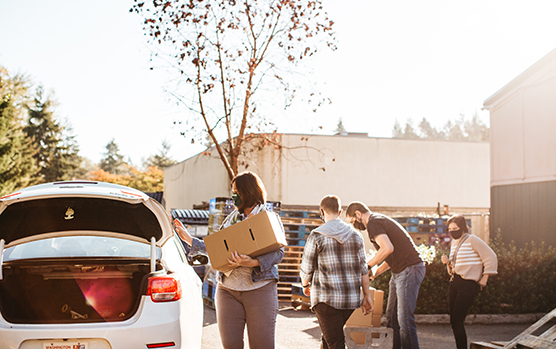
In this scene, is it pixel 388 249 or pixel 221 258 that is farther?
pixel 388 249

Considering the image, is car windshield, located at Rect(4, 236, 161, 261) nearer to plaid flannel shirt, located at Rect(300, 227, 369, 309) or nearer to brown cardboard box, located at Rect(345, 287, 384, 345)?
plaid flannel shirt, located at Rect(300, 227, 369, 309)

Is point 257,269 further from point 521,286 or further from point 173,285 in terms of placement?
point 521,286

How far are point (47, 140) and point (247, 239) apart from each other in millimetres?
59961

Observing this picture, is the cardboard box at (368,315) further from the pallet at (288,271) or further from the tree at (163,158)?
the tree at (163,158)

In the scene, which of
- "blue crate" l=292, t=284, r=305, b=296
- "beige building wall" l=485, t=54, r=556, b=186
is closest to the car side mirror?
"blue crate" l=292, t=284, r=305, b=296

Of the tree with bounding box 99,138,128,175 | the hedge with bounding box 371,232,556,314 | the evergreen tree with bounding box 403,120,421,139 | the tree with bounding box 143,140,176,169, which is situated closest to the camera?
the hedge with bounding box 371,232,556,314

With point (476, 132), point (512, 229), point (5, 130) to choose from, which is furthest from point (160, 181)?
point (476, 132)

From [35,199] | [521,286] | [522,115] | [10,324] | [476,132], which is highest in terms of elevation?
[476,132]

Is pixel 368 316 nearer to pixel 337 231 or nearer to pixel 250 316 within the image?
pixel 337 231

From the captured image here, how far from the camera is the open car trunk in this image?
4018mm

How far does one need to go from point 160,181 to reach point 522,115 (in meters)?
55.8

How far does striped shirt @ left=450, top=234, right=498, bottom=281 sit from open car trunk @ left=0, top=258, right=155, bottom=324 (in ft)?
13.4

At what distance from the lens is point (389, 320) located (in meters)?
6.39

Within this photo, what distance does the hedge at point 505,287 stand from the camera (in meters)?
9.41
